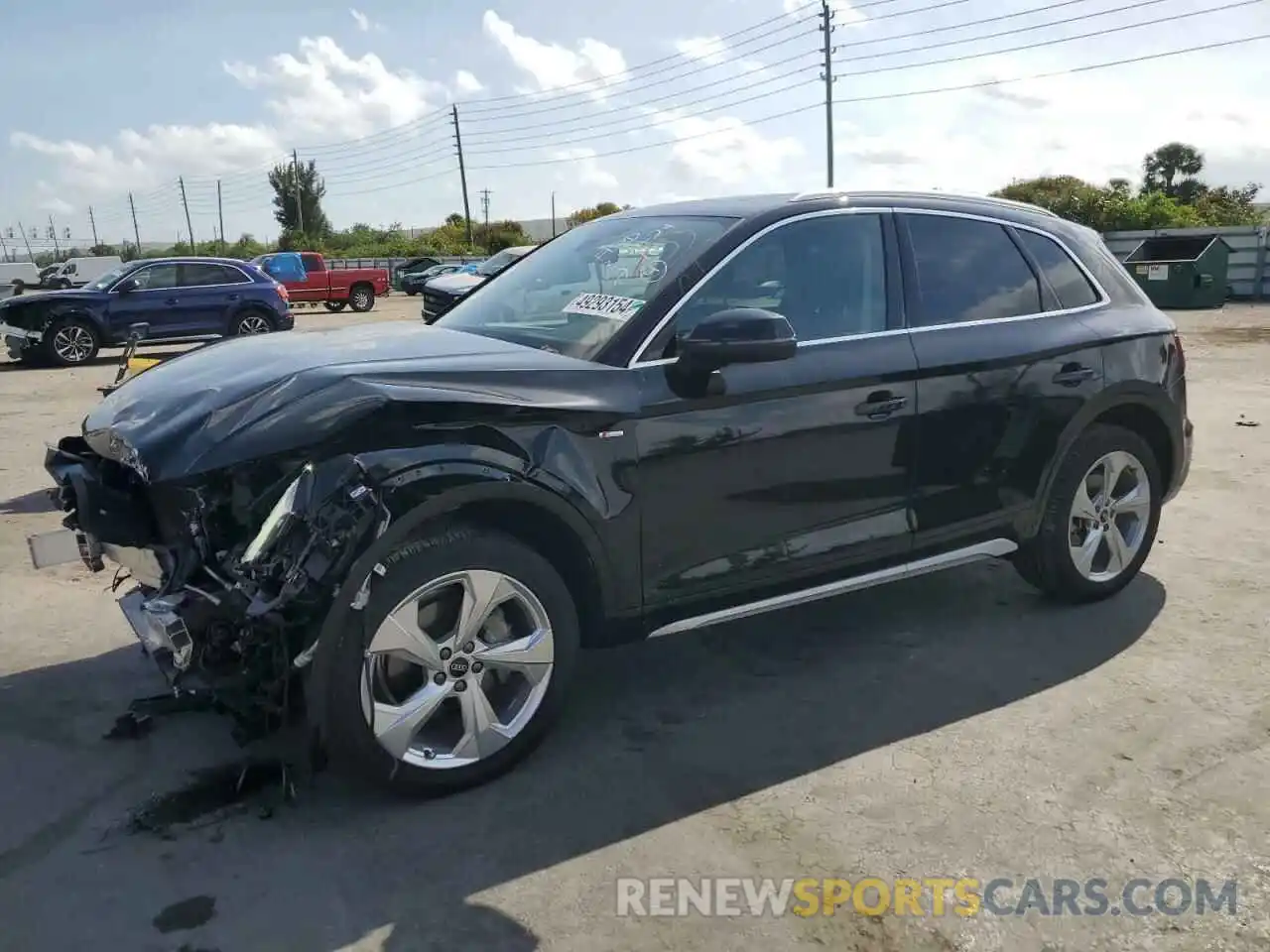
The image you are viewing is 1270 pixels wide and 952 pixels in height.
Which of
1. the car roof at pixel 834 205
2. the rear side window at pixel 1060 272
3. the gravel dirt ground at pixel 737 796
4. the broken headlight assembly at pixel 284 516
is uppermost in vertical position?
the car roof at pixel 834 205

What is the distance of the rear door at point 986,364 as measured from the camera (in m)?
4.26

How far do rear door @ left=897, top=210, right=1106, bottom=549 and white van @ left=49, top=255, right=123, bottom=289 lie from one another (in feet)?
106

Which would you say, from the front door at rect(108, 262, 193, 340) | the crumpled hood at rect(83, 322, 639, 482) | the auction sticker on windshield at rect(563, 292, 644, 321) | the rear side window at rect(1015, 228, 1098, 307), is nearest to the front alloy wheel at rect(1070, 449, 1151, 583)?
the rear side window at rect(1015, 228, 1098, 307)

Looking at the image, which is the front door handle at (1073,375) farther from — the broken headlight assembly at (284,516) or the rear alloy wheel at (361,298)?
the rear alloy wheel at (361,298)

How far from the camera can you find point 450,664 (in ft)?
10.7

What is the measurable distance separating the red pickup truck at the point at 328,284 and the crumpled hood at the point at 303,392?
27470 millimetres

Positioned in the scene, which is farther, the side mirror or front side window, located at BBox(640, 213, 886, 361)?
front side window, located at BBox(640, 213, 886, 361)

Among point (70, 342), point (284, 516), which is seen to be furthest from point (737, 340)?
point (70, 342)

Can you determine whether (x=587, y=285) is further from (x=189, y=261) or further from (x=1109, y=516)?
(x=189, y=261)

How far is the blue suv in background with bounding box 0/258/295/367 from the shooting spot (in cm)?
1638

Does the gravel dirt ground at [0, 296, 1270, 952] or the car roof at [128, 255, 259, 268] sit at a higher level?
the car roof at [128, 255, 259, 268]

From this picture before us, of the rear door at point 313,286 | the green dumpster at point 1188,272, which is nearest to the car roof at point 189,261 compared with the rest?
the rear door at point 313,286

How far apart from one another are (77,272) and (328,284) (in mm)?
18637

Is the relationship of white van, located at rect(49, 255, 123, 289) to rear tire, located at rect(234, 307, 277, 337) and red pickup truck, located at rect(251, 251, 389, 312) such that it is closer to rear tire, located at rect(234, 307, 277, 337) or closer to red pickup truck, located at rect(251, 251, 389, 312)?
red pickup truck, located at rect(251, 251, 389, 312)
